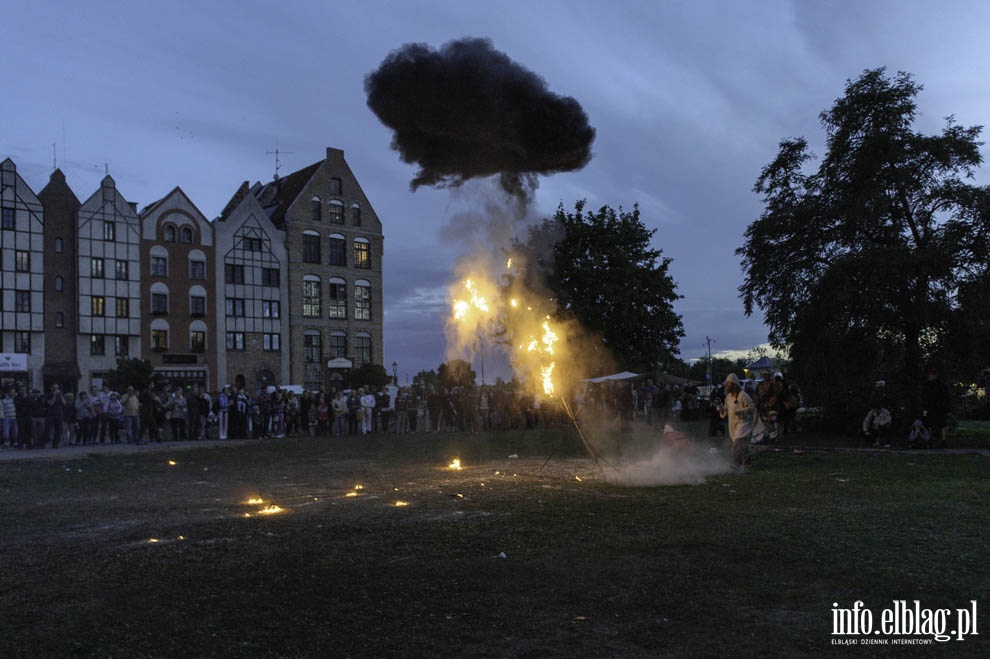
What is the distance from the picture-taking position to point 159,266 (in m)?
59.7

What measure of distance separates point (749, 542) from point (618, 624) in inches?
125

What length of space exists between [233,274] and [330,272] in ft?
26.4

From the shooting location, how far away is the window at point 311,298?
66.2 m

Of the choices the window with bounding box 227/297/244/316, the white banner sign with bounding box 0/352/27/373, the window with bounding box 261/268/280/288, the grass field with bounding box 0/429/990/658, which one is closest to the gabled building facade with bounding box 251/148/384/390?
the window with bounding box 261/268/280/288

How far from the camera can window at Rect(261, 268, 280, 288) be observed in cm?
6438

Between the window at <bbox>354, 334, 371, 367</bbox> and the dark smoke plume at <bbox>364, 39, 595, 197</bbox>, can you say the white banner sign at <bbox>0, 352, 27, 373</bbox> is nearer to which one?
the window at <bbox>354, 334, 371, 367</bbox>

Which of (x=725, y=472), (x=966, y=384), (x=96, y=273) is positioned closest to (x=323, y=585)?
(x=725, y=472)

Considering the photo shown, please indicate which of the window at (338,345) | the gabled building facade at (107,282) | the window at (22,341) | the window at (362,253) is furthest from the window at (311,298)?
the window at (22,341)

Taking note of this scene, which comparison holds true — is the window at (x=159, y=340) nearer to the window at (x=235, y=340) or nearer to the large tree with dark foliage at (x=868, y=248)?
the window at (x=235, y=340)

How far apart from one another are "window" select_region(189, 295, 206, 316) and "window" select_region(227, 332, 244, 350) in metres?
2.73

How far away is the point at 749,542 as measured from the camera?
27.2 feet

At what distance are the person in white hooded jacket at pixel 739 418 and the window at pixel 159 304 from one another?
52521 millimetres

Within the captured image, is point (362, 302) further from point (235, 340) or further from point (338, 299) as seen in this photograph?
point (235, 340)

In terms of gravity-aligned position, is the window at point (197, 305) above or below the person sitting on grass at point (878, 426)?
above
